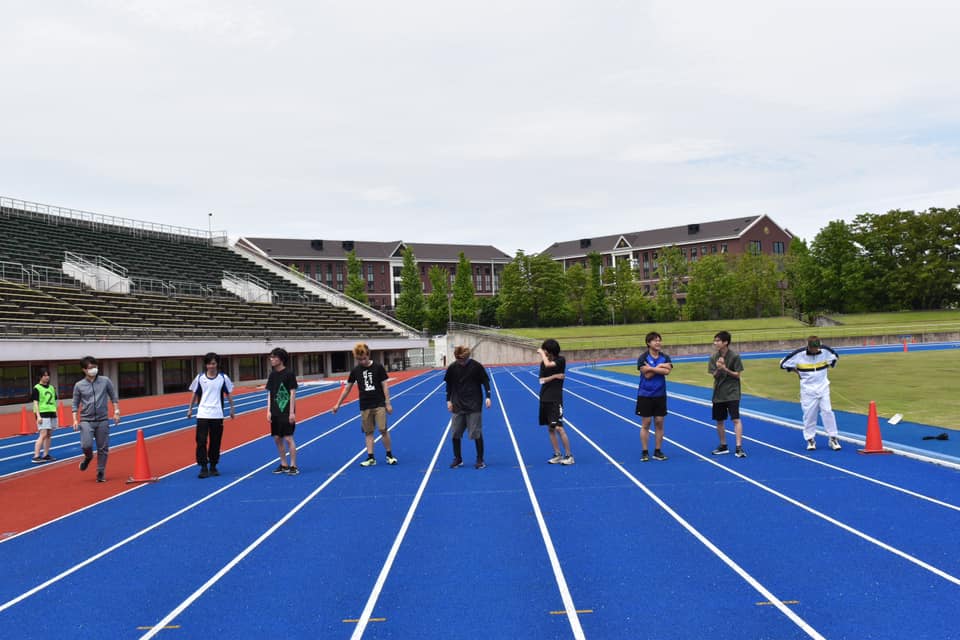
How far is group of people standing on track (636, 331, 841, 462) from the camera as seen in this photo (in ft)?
35.8

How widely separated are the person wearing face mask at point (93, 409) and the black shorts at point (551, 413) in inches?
247

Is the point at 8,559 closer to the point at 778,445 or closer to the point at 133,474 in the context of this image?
the point at 133,474

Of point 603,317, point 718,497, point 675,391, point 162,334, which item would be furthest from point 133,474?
point 603,317

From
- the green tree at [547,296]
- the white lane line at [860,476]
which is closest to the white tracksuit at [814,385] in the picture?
the white lane line at [860,476]

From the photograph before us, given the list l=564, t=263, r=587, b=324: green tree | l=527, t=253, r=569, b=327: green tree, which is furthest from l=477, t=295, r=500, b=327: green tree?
l=564, t=263, r=587, b=324: green tree

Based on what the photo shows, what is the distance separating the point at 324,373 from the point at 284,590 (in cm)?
4453

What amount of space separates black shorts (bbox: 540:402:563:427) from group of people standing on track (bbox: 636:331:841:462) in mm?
1211

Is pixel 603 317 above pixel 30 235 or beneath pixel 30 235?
beneath

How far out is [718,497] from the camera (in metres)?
8.53

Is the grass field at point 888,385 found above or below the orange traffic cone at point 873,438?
below

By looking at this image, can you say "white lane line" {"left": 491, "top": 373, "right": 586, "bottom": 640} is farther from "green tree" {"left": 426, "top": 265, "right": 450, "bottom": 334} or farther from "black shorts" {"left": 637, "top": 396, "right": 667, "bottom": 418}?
"green tree" {"left": 426, "top": 265, "right": 450, "bottom": 334}

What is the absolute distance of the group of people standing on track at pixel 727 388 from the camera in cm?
1090

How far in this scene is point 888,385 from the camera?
70.9ft

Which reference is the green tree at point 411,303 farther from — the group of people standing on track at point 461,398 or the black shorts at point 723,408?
the black shorts at point 723,408
